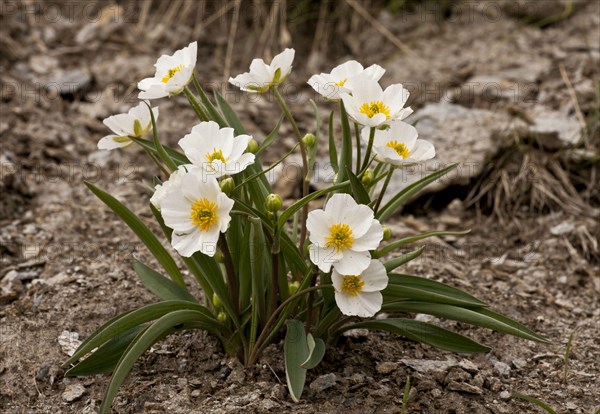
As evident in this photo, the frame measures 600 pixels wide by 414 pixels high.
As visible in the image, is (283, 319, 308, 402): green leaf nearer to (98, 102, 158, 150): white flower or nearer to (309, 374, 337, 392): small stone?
(309, 374, 337, 392): small stone

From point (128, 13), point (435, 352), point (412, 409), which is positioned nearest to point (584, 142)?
point (435, 352)

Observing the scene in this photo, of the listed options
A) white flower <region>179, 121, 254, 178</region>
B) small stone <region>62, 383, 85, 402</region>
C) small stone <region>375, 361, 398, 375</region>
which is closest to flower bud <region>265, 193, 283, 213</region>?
white flower <region>179, 121, 254, 178</region>

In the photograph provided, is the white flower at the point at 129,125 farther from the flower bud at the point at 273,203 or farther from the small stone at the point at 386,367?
the small stone at the point at 386,367

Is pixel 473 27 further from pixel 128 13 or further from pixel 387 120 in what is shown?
pixel 387 120

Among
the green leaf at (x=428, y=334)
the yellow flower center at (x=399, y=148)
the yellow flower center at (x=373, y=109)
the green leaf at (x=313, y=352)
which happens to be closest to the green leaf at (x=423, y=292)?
the green leaf at (x=428, y=334)

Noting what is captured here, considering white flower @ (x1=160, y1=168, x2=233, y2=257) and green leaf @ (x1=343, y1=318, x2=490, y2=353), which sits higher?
white flower @ (x1=160, y1=168, x2=233, y2=257)

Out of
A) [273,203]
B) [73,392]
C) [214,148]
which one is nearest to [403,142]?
[273,203]
